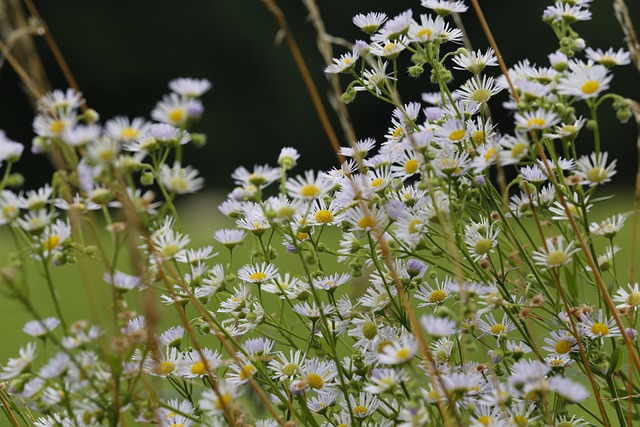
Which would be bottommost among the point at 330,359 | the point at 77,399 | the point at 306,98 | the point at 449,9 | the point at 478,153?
the point at 77,399

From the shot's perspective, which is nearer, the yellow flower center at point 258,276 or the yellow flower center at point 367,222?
the yellow flower center at point 367,222

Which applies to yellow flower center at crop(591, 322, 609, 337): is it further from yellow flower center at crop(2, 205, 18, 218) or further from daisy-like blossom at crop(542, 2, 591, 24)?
yellow flower center at crop(2, 205, 18, 218)

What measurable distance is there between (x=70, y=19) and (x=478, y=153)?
10.2 meters

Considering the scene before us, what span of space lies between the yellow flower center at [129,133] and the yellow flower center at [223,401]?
188 millimetres

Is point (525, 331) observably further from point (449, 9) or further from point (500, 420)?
point (449, 9)

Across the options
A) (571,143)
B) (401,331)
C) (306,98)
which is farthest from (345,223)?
(306,98)

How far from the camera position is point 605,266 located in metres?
0.87

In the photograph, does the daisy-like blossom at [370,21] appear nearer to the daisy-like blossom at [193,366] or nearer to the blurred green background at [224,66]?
the daisy-like blossom at [193,366]

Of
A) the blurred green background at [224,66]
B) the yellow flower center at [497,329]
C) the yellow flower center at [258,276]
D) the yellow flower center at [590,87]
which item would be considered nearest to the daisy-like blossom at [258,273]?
the yellow flower center at [258,276]

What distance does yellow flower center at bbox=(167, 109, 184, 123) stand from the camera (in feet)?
2.28

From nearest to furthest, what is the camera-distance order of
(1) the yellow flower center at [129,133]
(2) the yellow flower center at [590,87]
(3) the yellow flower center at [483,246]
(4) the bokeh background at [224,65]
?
(1) the yellow flower center at [129,133], (2) the yellow flower center at [590,87], (3) the yellow flower center at [483,246], (4) the bokeh background at [224,65]

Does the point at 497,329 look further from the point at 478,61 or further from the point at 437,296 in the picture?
the point at 478,61

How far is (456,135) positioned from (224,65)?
1008cm

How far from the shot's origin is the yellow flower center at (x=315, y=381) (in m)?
0.82
